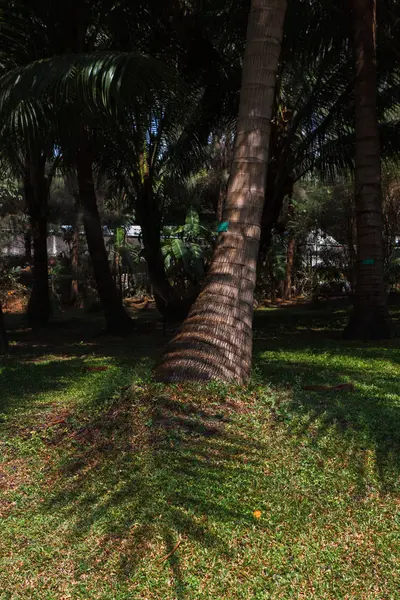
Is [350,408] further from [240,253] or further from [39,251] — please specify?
[39,251]

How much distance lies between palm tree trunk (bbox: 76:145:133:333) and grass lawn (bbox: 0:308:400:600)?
23.1 ft

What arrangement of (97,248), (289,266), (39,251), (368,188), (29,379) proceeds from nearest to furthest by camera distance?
1. (29,379)
2. (368,188)
3. (97,248)
4. (39,251)
5. (289,266)

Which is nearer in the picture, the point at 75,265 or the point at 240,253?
the point at 240,253

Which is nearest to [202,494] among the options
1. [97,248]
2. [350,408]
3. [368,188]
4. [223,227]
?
[350,408]

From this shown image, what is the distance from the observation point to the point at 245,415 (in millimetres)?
4297

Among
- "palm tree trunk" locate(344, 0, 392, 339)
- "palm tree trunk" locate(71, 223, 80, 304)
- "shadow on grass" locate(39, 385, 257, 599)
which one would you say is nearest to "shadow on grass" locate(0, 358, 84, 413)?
"shadow on grass" locate(39, 385, 257, 599)

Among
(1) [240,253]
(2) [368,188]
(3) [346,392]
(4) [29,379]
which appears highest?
(2) [368,188]

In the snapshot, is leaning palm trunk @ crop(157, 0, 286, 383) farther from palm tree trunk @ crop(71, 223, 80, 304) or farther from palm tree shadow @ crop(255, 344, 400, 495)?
palm tree trunk @ crop(71, 223, 80, 304)

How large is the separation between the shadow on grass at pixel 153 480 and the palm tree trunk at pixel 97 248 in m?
8.06

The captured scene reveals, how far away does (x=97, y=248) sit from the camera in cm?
1233

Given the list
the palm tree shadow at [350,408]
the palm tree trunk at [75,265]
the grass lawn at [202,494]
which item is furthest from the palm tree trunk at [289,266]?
the grass lawn at [202,494]

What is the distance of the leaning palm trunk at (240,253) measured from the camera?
4.87 meters

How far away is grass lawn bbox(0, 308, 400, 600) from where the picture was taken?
2.72m

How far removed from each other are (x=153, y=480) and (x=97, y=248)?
9360 millimetres
